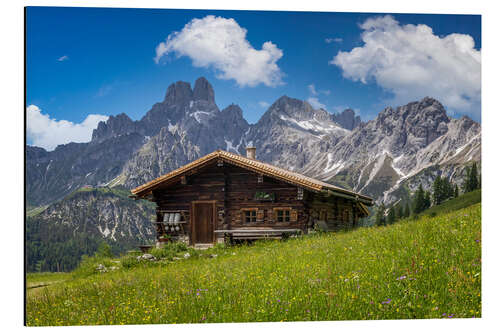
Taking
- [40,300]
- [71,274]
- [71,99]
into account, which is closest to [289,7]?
[71,99]

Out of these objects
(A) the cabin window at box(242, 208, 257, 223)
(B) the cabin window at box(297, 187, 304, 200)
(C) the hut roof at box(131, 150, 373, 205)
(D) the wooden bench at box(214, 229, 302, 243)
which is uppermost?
(C) the hut roof at box(131, 150, 373, 205)

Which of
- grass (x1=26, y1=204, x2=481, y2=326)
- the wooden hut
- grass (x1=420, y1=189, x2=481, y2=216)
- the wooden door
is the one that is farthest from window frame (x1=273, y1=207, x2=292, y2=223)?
grass (x1=26, y1=204, x2=481, y2=326)

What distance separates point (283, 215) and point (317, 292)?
11347 mm

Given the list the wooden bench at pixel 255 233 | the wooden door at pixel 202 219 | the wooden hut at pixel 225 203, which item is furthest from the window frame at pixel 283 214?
the wooden door at pixel 202 219

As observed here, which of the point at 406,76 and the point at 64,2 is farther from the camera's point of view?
the point at 406,76

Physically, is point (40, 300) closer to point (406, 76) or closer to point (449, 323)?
point (449, 323)

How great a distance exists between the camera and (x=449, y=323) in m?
7.82

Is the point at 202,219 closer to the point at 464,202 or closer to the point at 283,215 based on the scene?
the point at 283,215

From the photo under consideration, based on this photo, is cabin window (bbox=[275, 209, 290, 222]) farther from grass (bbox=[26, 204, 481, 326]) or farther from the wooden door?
grass (bbox=[26, 204, 481, 326])

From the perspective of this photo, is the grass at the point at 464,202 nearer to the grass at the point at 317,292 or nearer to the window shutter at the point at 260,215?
the grass at the point at 317,292

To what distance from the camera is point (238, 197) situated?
19.7 m

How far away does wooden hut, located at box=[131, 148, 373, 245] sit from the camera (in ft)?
63.0

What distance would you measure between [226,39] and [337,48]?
3.05 m

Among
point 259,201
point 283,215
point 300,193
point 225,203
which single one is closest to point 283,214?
point 283,215
